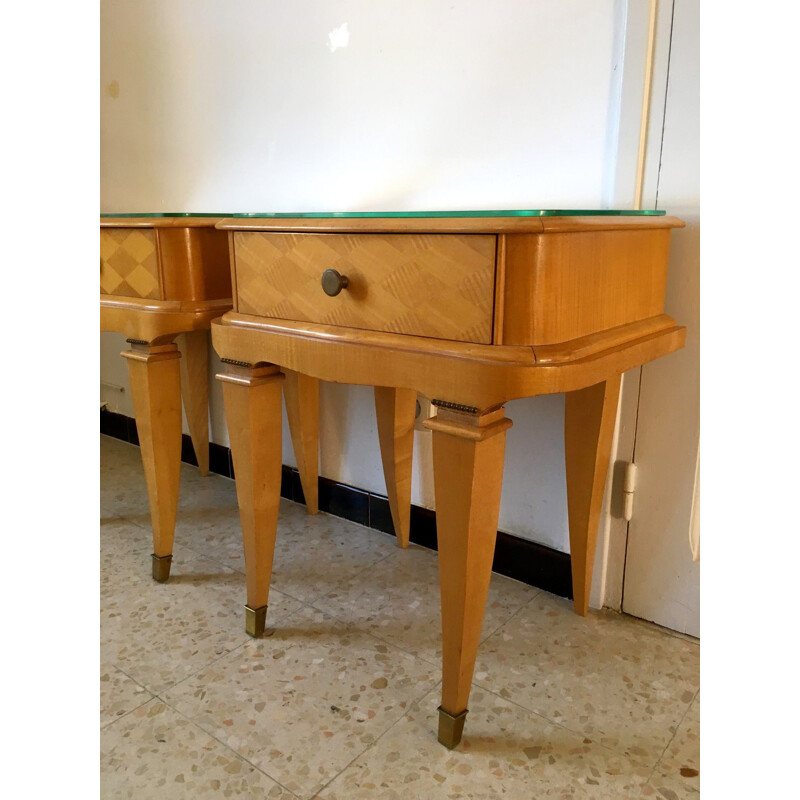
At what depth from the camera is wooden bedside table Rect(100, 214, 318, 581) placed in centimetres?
126

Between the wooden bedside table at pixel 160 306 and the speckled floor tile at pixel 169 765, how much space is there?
1.43 ft

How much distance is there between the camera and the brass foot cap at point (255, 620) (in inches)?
47.2

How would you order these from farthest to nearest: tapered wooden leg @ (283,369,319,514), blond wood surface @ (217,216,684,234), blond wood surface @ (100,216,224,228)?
tapered wooden leg @ (283,369,319,514), blond wood surface @ (100,216,224,228), blond wood surface @ (217,216,684,234)

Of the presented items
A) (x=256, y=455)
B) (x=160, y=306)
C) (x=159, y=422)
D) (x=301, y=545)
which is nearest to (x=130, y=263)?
(x=160, y=306)

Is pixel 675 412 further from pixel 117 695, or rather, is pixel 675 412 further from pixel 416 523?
pixel 117 695

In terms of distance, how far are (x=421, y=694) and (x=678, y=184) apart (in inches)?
35.3

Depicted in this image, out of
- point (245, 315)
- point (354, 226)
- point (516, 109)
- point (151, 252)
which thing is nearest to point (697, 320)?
point (516, 109)

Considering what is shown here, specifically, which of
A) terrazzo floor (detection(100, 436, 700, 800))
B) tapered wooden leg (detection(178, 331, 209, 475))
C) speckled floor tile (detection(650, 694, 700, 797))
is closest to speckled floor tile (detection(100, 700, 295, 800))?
terrazzo floor (detection(100, 436, 700, 800))

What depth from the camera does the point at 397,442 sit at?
4.80 feet

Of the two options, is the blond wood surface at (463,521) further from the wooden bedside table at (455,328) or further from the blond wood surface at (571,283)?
the blond wood surface at (571,283)

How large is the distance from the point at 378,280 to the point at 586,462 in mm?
529

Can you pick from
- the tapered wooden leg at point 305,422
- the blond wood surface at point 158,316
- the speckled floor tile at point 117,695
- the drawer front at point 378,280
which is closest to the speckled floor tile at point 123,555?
the speckled floor tile at point 117,695

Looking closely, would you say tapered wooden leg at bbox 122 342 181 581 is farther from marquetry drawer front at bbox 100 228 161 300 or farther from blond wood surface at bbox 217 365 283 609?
blond wood surface at bbox 217 365 283 609
